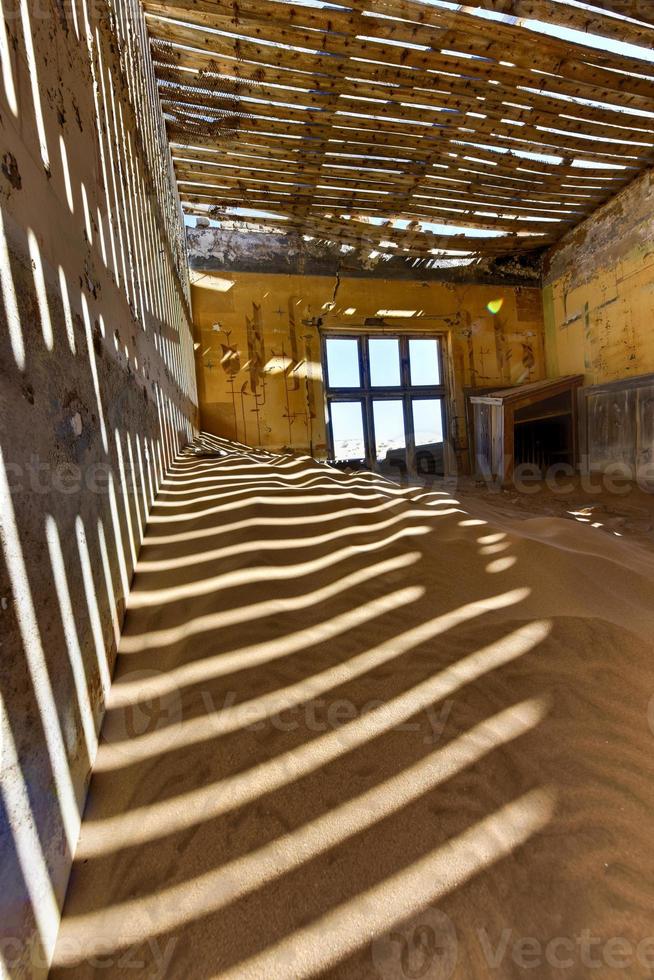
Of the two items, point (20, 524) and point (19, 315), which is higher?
point (19, 315)

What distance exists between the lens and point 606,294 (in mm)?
7664

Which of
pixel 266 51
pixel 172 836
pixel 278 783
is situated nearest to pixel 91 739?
pixel 172 836

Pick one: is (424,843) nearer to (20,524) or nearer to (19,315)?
(20,524)

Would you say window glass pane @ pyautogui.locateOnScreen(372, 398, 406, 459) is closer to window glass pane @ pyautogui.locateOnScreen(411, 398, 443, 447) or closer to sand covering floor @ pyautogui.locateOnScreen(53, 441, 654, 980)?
window glass pane @ pyautogui.locateOnScreen(411, 398, 443, 447)

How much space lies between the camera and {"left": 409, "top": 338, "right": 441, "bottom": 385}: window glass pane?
876cm

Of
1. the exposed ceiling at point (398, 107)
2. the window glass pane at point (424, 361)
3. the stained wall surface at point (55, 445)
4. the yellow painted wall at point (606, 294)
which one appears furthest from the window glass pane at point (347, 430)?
the stained wall surface at point (55, 445)

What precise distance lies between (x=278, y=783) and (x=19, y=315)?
4.30 ft

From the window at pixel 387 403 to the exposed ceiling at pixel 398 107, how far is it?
2.19 m

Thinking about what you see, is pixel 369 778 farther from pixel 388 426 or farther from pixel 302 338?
pixel 388 426

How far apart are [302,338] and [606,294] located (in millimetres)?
5672

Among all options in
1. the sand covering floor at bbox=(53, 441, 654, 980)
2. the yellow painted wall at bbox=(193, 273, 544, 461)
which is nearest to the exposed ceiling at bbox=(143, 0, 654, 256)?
the yellow painted wall at bbox=(193, 273, 544, 461)

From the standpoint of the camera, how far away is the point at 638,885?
852 millimetres

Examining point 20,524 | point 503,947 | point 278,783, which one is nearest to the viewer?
point 503,947

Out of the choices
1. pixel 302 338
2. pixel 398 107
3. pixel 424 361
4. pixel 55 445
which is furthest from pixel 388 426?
pixel 55 445
